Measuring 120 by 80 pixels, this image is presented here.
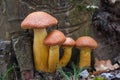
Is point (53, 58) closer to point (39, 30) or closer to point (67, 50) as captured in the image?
point (67, 50)

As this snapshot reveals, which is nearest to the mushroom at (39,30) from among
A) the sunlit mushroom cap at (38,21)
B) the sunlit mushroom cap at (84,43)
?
the sunlit mushroom cap at (38,21)

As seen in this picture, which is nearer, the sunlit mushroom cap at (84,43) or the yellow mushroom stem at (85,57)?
the sunlit mushroom cap at (84,43)

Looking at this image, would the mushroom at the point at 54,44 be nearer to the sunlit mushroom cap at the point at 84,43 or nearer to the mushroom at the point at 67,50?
the mushroom at the point at 67,50

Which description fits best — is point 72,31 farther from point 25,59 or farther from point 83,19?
point 25,59

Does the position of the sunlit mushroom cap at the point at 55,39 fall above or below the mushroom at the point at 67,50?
above

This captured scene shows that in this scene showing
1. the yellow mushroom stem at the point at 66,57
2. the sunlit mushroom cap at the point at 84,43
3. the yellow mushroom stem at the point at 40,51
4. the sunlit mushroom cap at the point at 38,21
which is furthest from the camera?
the yellow mushroom stem at the point at 66,57

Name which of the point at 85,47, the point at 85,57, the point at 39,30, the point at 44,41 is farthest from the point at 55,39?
the point at 85,57
